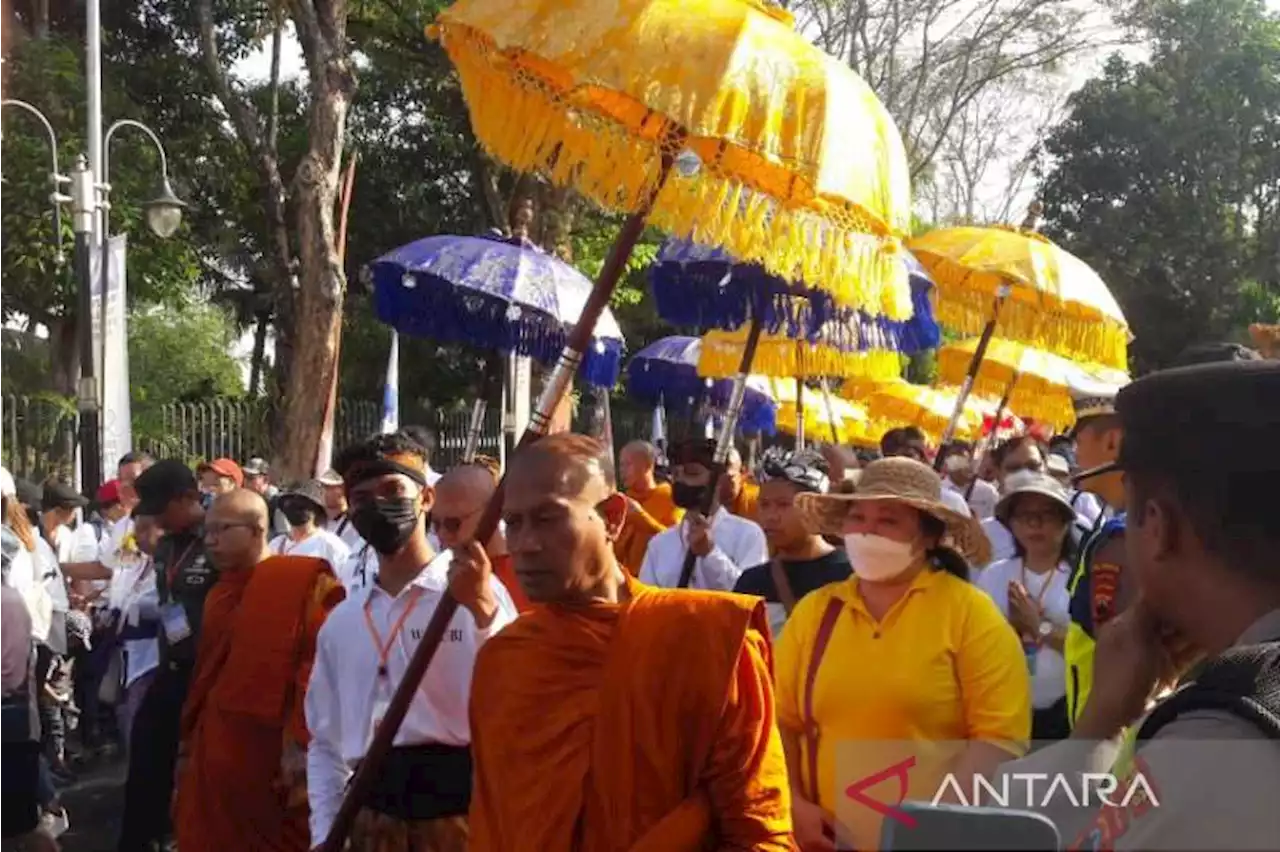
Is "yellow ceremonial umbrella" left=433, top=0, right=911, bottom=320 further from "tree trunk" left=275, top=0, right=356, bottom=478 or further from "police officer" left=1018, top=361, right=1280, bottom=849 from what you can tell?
"tree trunk" left=275, top=0, right=356, bottom=478

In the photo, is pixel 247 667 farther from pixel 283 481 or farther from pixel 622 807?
pixel 283 481

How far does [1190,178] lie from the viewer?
30.2 m

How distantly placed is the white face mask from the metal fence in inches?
376

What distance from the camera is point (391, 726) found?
143 inches

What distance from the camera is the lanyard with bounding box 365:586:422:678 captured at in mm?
4008

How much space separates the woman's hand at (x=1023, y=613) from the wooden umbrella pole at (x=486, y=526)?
2.56 meters

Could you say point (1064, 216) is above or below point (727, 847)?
above

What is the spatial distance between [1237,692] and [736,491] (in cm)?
666

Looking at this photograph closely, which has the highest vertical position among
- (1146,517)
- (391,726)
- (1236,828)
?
(1146,517)

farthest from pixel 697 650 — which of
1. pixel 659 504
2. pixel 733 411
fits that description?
pixel 659 504

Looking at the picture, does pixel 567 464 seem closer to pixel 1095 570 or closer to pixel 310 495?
pixel 1095 570

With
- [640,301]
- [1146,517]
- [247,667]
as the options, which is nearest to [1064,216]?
[640,301]

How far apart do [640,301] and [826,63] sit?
62.3ft

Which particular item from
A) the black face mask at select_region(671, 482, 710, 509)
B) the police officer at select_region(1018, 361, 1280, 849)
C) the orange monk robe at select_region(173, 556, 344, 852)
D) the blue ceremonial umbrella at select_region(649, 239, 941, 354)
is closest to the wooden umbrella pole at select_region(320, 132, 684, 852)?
the orange monk robe at select_region(173, 556, 344, 852)
